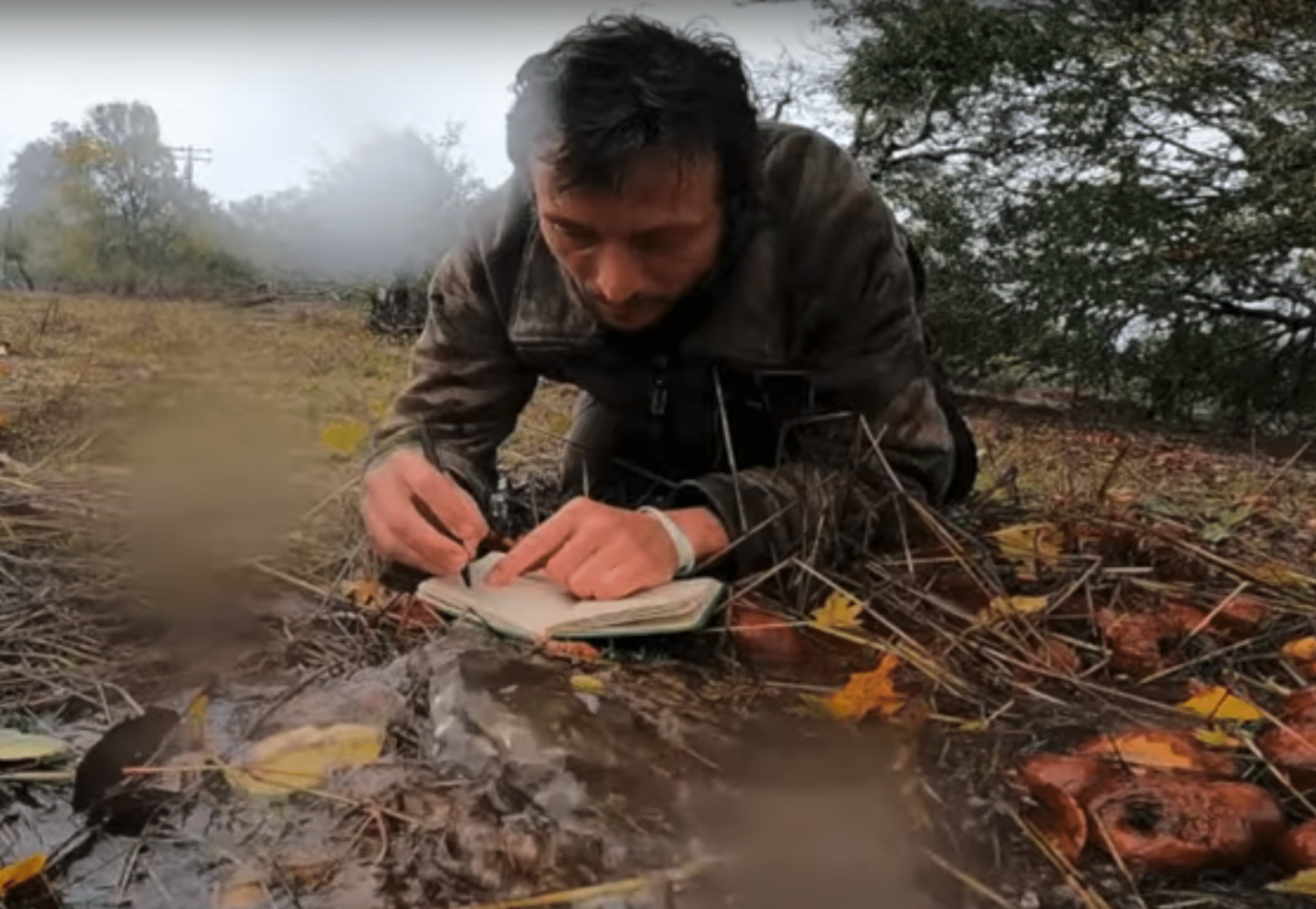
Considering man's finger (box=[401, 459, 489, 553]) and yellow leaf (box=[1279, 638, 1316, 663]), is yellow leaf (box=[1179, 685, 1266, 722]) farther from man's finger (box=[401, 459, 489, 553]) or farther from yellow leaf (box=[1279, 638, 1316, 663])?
man's finger (box=[401, 459, 489, 553])

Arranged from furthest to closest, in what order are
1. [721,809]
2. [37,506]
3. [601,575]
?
[37,506], [601,575], [721,809]

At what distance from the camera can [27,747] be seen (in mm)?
1424

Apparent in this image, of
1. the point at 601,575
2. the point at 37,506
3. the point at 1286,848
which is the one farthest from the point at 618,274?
the point at 37,506

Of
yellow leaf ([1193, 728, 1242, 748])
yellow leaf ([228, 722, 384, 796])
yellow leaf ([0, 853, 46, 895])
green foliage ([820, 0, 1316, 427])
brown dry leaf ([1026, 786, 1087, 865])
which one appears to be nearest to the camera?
yellow leaf ([0, 853, 46, 895])

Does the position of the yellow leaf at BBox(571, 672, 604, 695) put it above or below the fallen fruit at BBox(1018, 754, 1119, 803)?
below

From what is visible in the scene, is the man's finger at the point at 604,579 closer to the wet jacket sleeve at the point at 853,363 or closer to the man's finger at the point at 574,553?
the man's finger at the point at 574,553

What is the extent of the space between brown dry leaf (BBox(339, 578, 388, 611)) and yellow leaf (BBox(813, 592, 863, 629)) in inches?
23.0

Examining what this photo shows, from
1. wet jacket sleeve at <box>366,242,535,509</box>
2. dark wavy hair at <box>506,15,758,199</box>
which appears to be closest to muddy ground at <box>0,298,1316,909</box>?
wet jacket sleeve at <box>366,242,535,509</box>

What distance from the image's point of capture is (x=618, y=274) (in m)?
1.80

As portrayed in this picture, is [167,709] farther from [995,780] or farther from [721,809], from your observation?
[995,780]

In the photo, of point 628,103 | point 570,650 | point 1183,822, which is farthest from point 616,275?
point 1183,822

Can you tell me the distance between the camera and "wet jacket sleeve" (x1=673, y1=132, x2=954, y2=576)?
2076 millimetres

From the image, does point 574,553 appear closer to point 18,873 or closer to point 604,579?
point 604,579

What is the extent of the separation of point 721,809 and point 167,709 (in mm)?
621
